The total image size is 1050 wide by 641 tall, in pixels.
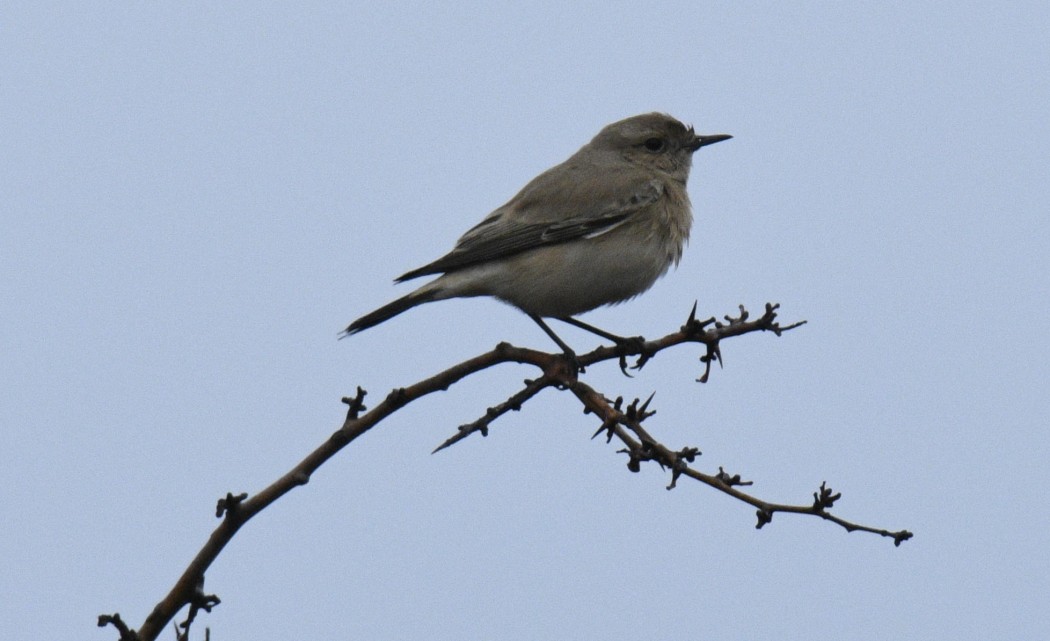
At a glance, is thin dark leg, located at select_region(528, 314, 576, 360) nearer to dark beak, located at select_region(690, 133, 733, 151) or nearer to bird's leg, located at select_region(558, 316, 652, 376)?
bird's leg, located at select_region(558, 316, 652, 376)

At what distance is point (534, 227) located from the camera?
327 inches

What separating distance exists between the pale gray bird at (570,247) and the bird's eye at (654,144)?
481mm

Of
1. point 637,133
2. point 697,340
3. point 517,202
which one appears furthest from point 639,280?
point 697,340

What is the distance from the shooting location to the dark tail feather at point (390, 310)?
282 inches

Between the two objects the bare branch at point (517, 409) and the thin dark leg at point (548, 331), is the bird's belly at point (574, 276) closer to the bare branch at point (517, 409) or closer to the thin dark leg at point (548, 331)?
the thin dark leg at point (548, 331)

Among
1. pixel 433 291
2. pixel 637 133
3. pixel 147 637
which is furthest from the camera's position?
pixel 637 133

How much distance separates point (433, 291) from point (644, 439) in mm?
3906

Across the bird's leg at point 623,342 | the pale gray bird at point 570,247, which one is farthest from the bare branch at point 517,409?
the pale gray bird at point 570,247

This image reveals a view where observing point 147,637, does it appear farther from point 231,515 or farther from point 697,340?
point 697,340

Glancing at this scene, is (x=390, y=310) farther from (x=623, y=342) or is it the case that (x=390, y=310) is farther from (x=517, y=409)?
(x=517, y=409)

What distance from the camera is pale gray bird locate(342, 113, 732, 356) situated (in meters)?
7.93

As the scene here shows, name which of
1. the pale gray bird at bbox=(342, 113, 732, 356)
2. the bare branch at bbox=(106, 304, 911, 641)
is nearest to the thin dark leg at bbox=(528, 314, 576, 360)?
the pale gray bird at bbox=(342, 113, 732, 356)

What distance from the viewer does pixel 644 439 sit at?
4.00 metres

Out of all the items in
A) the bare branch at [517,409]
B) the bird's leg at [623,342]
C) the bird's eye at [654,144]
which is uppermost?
the bird's eye at [654,144]
